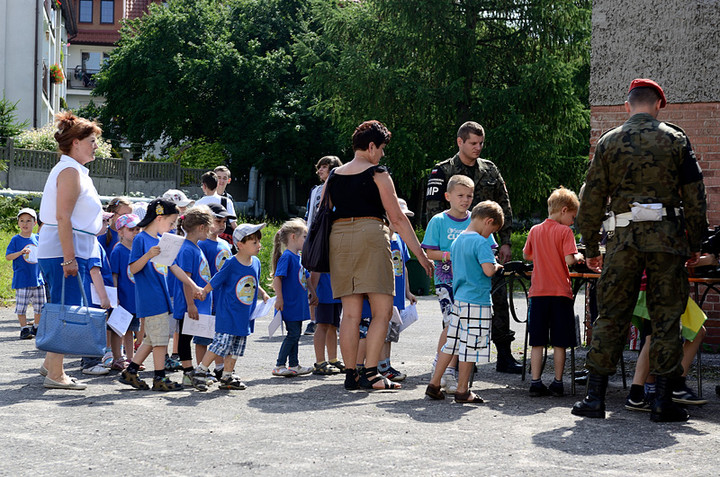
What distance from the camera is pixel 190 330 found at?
7.97 m

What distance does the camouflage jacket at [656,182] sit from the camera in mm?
6391

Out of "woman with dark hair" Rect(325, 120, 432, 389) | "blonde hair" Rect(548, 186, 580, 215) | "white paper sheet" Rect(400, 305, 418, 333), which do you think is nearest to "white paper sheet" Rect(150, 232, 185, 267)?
"woman with dark hair" Rect(325, 120, 432, 389)

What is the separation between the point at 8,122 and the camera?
32812 mm

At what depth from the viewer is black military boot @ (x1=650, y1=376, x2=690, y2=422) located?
20.7ft

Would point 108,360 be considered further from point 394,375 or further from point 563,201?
point 563,201

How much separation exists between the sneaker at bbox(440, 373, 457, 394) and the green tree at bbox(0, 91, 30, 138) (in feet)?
91.2

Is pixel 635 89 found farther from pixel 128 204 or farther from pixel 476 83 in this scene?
pixel 476 83

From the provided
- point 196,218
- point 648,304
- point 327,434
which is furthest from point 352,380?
point 648,304

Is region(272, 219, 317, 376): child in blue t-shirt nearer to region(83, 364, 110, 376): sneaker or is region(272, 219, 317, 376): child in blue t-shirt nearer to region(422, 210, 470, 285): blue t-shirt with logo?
region(422, 210, 470, 285): blue t-shirt with logo

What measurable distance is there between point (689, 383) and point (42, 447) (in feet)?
17.1

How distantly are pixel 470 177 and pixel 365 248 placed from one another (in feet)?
5.09

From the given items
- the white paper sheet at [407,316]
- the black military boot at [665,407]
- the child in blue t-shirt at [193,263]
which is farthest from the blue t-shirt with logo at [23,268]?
the black military boot at [665,407]

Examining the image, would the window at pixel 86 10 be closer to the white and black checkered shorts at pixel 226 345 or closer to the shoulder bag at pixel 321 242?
the shoulder bag at pixel 321 242

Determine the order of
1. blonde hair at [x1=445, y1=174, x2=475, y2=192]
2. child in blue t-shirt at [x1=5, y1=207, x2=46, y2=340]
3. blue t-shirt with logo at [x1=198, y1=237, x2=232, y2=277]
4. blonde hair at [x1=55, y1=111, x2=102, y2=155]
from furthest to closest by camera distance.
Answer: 1. child in blue t-shirt at [x1=5, y1=207, x2=46, y2=340]
2. blue t-shirt with logo at [x1=198, y1=237, x2=232, y2=277]
3. blonde hair at [x1=445, y1=174, x2=475, y2=192]
4. blonde hair at [x1=55, y1=111, x2=102, y2=155]
